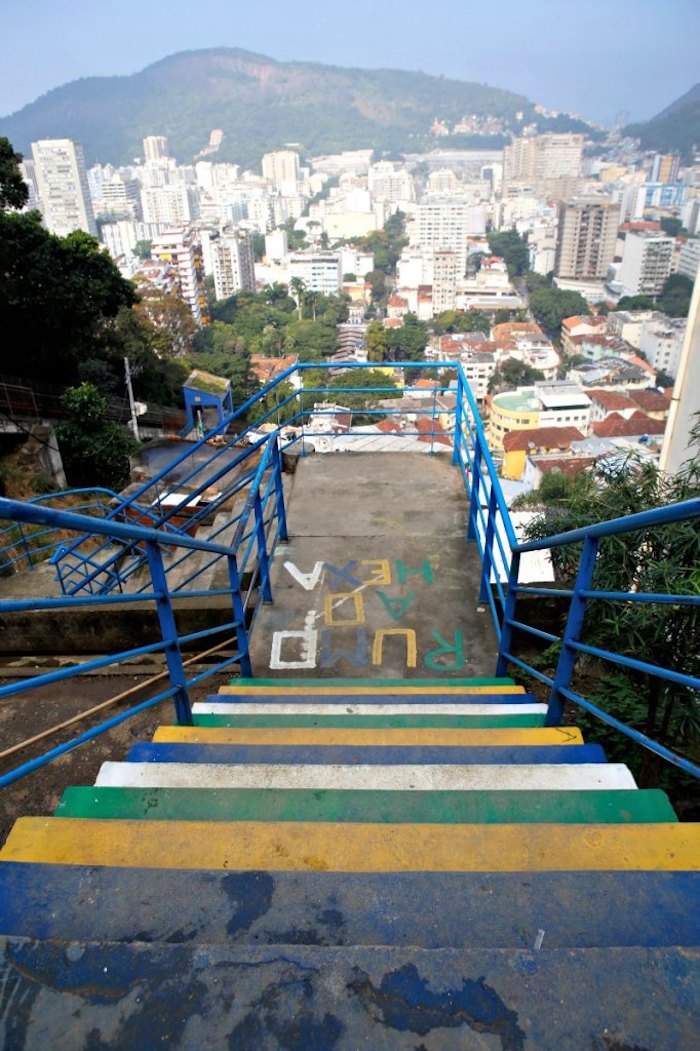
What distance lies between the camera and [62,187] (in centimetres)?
17325

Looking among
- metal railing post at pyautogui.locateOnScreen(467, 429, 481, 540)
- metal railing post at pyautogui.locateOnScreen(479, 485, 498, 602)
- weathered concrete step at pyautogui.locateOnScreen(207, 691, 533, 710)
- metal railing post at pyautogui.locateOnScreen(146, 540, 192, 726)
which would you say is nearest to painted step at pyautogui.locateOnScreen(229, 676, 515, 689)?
weathered concrete step at pyautogui.locateOnScreen(207, 691, 533, 710)

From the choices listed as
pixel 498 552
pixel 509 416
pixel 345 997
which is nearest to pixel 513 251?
pixel 509 416

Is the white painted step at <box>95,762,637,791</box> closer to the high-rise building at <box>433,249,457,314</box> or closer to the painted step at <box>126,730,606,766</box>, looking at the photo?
the painted step at <box>126,730,606,766</box>

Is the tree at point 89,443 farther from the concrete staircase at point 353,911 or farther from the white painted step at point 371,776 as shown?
the concrete staircase at point 353,911

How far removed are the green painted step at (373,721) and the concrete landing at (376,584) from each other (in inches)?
47.1

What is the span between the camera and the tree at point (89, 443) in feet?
64.3

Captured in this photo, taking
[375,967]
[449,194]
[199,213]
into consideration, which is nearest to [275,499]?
[375,967]

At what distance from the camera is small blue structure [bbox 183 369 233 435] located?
2847cm

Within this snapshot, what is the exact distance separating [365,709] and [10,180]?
1966 centimetres

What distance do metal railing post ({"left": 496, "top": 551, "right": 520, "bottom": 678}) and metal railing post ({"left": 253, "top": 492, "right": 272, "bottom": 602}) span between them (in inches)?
63.4

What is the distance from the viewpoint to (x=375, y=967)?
129cm

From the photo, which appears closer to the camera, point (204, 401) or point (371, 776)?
point (371, 776)

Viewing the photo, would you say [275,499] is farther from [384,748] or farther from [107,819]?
[107,819]

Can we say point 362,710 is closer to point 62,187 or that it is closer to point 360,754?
point 360,754
